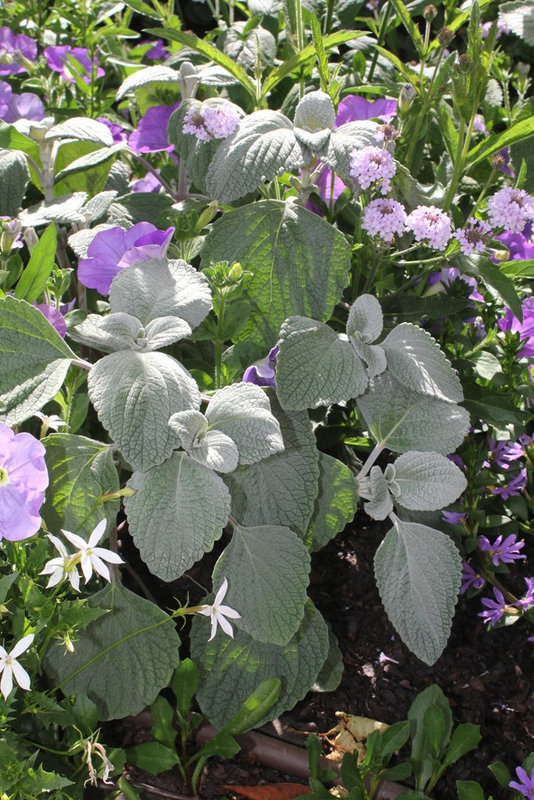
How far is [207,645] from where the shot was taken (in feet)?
3.50

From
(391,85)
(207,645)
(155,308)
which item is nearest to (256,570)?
(207,645)

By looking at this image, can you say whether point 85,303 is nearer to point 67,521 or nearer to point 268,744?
point 67,521

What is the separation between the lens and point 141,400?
87 cm

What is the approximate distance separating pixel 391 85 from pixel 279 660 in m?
0.95

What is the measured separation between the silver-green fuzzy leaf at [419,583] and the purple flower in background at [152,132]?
0.80 metres

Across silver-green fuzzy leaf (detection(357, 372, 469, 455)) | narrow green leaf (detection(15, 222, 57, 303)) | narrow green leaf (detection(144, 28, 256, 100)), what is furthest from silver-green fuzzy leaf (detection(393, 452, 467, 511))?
narrow green leaf (detection(144, 28, 256, 100))

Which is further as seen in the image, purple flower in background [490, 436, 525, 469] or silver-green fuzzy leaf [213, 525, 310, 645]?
purple flower in background [490, 436, 525, 469]

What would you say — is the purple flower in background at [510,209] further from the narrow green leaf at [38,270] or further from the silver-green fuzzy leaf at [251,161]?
the narrow green leaf at [38,270]

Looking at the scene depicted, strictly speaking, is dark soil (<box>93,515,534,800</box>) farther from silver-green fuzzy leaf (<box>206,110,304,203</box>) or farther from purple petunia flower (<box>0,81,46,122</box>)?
purple petunia flower (<box>0,81,46,122</box>)

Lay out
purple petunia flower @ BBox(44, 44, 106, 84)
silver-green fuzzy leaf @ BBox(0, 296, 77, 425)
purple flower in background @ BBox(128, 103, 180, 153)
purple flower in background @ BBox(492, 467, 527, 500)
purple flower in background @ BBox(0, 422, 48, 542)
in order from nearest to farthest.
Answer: purple flower in background @ BBox(0, 422, 48, 542) < silver-green fuzzy leaf @ BBox(0, 296, 77, 425) < purple flower in background @ BBox(492, 467, 527, 500) < purple flower in background @ BBox(128, 103, 180, 153) < purple petunia flower @ BBox(44, 44, 106, 84)

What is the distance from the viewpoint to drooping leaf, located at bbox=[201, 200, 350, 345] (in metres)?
1.09

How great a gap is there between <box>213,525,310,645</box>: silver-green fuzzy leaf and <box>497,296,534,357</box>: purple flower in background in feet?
1.66

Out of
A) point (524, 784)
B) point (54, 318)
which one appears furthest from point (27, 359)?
point (524, 784)

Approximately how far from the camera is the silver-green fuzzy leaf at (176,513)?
33.8 inches
